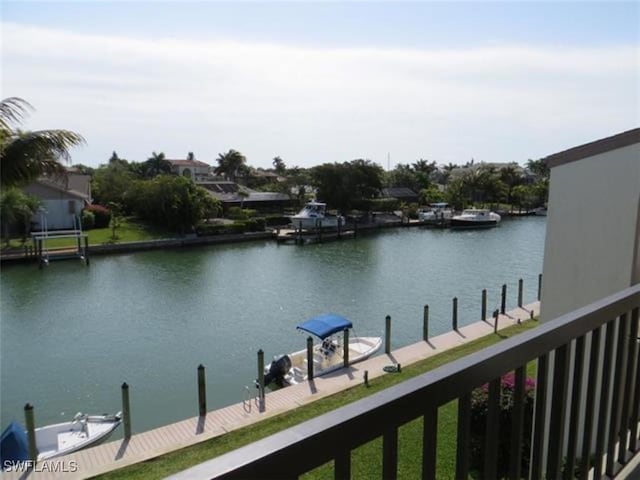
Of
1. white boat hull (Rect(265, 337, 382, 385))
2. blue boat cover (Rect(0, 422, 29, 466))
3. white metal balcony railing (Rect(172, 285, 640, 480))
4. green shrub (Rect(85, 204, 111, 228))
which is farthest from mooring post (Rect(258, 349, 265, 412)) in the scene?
green shrub (Rect(85, 204, 111, 228))

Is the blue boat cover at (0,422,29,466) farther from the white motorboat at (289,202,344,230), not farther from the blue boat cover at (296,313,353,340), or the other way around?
the white motorboat at (289,202,344,230)

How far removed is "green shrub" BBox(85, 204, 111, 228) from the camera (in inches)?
1499

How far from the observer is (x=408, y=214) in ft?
171

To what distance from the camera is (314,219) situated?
4181 centimetres

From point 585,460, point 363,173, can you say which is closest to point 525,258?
point 363,173

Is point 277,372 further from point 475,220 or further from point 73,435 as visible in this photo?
point 475,220

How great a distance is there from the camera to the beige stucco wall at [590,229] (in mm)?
5059

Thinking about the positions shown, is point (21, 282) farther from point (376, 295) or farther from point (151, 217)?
point (376, 295)

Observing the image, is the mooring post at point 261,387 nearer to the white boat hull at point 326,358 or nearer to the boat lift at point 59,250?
the white boat hull at point 326,358

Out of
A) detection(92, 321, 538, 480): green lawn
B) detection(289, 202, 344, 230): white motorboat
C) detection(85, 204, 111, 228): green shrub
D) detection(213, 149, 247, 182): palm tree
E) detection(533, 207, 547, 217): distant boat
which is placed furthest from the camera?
detection(213, 149, 247, 182): palm tree

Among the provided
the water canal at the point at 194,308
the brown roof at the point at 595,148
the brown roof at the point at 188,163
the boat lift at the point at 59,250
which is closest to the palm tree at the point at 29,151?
the water canal at the point at 194,308

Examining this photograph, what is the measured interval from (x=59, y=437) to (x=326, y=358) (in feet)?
19.3

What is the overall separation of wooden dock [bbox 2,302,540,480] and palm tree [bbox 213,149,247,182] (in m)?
66.7

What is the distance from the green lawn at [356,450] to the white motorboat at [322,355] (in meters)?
1.76
